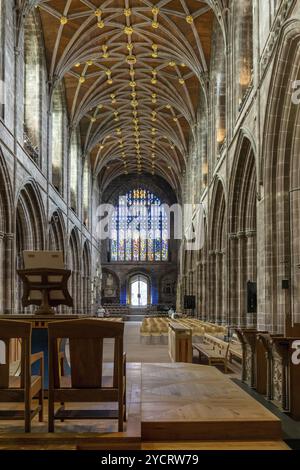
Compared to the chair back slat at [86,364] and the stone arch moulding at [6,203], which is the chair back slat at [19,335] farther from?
the stone arch moulding at [6,203]

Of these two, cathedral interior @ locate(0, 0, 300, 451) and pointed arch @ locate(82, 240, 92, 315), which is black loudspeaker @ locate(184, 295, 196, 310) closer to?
cathedral interior @ locate(0, 0, 300, 451)

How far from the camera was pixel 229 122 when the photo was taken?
57.2 ft

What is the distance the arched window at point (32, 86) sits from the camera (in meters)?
21.3

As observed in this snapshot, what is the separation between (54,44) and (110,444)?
21.9 meters

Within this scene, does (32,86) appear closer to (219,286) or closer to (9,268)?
(9,268)

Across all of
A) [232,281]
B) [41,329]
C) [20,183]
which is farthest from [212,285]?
[41,329]

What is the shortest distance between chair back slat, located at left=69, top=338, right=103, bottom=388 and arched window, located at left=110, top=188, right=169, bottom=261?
44402mm

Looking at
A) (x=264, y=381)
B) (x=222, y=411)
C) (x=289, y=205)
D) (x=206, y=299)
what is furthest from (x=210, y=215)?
(x=222, y=411)

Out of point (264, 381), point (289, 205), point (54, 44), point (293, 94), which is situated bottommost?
point (264, 381)

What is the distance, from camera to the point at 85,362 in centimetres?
384

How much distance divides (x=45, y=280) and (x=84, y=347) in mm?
2513

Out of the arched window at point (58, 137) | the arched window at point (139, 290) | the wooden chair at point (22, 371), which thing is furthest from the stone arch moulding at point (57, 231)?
the arched window at point (139, 290)

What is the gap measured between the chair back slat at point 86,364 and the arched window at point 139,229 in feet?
146
